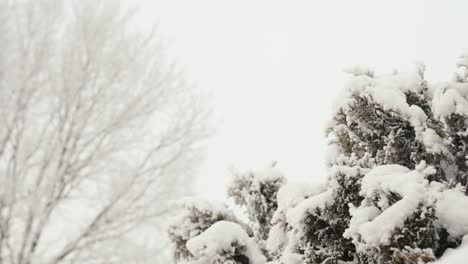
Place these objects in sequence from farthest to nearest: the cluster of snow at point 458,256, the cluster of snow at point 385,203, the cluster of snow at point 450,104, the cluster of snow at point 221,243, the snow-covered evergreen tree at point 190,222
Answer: the snow-covered evergreen tree at point 190,222, the cluster of snow at point 221,243, the cluster of snow at point 450,104, the cluster of snow at point 385,203, the cluster of snow at point 458,256

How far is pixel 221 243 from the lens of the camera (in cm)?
417

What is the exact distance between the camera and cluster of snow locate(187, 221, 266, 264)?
13.4ft

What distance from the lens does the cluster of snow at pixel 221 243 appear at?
13.4ft

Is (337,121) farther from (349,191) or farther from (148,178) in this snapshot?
(148,178)

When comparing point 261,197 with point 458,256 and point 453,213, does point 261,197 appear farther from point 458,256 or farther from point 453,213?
point 458,256

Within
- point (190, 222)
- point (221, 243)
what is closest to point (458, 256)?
point (221, 243)

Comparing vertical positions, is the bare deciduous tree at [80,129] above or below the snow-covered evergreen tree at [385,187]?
above

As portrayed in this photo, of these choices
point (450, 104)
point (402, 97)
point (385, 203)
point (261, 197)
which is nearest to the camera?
point (385, 203)

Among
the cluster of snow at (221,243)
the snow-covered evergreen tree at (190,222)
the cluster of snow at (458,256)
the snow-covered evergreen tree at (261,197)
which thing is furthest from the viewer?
the snow-covered evergreen tree at (261,197)

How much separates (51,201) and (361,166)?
2902 mm

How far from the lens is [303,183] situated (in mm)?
3920

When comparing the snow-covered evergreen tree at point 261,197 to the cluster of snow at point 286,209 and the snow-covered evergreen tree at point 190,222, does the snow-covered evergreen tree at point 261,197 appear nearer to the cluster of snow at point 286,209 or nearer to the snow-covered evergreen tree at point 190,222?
the snow-covered evergreen tree at point 190,222

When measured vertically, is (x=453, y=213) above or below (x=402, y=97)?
below

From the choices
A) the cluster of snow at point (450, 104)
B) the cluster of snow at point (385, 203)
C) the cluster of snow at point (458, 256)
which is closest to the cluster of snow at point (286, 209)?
the cluster of snow at point (385, 203)
